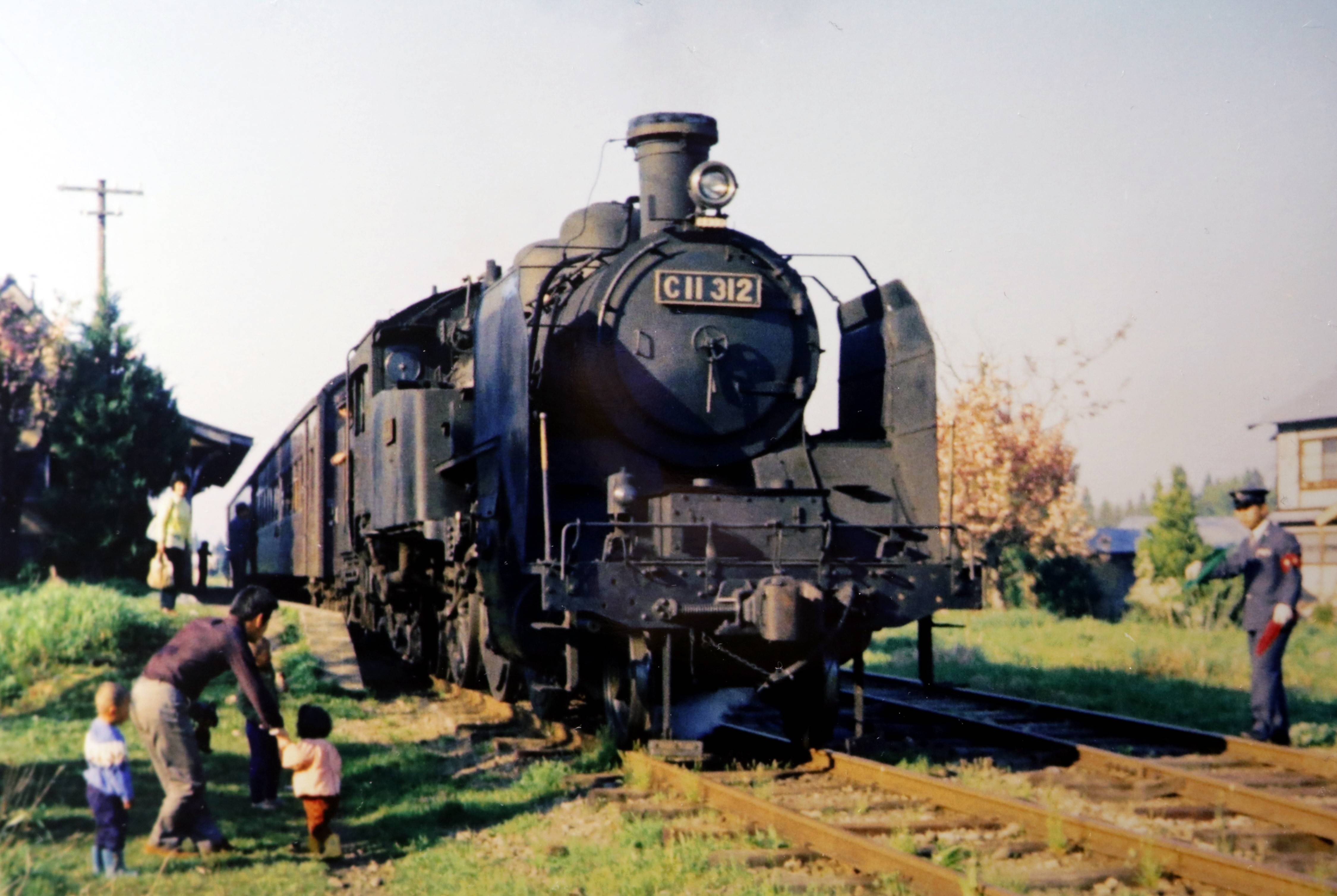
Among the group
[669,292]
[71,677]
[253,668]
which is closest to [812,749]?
[669,292]

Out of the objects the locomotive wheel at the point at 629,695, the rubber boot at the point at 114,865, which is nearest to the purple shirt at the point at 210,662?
the rubber boot at the point at 114,865

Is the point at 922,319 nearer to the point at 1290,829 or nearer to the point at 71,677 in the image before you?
the point at 1290,829

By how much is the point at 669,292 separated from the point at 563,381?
0.83 metres

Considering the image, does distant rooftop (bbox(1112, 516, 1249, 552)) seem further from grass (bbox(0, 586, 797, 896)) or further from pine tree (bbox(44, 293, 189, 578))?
grass (bbox(0, 586, 797, 896))

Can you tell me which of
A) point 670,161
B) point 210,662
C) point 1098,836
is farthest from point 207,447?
point 1098,836

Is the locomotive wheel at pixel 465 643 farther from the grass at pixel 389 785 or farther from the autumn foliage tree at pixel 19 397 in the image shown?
the autumn foliage tree at pixel 19 397

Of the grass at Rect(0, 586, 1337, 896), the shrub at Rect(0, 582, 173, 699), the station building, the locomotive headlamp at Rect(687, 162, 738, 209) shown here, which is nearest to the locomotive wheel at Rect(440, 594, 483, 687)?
the grass at Rect(0, 586, 1337, 896)

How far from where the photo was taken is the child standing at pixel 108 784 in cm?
489

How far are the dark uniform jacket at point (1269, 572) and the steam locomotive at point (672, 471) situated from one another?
2120 millimetres

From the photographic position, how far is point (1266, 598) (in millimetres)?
7973

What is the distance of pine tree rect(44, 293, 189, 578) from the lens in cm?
2033

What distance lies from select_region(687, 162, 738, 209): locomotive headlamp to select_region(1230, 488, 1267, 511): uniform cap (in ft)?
12.2

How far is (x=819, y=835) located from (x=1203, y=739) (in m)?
3.58

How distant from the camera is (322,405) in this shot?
13969mm
